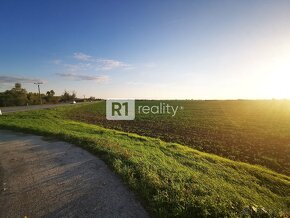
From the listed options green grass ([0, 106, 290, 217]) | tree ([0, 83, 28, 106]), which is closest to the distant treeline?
tree ([0, 83, 28, 106])

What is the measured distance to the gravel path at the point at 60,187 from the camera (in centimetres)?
521

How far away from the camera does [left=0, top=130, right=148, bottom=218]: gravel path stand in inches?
205

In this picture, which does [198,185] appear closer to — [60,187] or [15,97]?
[60,187]

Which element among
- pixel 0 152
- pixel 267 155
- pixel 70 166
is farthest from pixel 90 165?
pixel 267 155

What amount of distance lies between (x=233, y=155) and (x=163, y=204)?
942cm

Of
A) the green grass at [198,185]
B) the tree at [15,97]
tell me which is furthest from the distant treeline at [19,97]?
the green grass at [198,185]

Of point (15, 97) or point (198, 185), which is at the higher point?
point (15, 97)

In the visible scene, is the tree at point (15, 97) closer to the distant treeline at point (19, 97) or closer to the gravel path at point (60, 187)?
the distant treeline at point (19, 97)

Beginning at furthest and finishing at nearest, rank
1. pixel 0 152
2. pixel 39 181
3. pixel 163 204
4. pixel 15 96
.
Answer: pixel 15 96 < pixel 0 152 < pixel 39 181 < pixel 163 204

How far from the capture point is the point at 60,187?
6375 millimetres

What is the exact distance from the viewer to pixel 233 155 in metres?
13.5

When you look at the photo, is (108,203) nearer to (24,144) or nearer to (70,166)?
(70,166)

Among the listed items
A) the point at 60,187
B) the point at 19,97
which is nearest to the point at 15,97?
the point at 19,97

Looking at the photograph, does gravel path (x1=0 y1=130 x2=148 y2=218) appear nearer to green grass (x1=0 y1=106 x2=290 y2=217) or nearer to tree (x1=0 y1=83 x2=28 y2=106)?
green grass (x1=0 y1=106 x2=290 y2=217)
